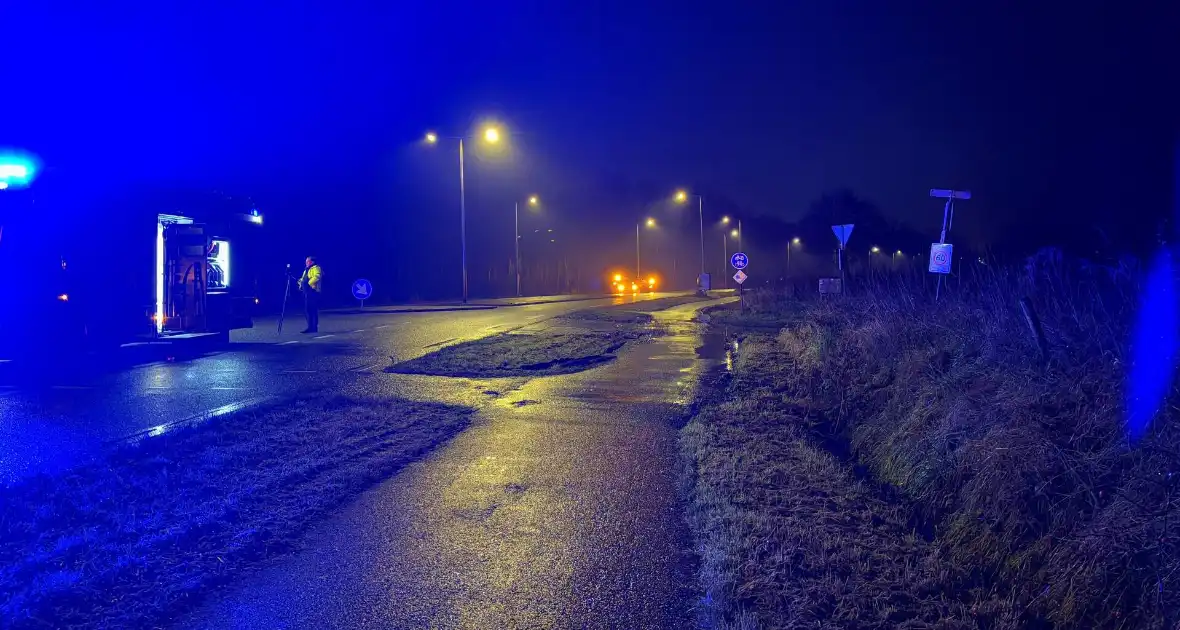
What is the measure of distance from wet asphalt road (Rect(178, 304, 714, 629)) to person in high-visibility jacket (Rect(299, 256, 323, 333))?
12.1 metres

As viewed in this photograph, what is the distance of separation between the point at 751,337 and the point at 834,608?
15299mm

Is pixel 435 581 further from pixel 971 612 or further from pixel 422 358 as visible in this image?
pixel 422 358

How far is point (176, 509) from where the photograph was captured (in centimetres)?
540

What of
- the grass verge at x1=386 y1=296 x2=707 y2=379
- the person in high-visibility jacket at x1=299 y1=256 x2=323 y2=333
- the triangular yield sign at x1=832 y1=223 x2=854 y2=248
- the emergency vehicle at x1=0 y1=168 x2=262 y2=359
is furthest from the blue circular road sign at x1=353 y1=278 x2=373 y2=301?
the triangular yield sign at x1=832 y1=223 x2=854 y2=248

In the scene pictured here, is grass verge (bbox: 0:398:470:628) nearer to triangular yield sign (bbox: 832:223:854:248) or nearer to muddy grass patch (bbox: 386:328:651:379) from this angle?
muddy grass patch (bbox: 386:328:651:379)

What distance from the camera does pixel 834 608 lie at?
13.1ft

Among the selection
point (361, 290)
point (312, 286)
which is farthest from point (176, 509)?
point (361, 290)

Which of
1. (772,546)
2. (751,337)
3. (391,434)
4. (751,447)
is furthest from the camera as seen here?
(751,337)

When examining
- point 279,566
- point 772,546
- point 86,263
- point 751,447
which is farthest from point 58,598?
point 86,263

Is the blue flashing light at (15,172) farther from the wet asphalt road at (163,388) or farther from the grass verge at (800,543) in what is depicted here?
the grass verge at (800,543)

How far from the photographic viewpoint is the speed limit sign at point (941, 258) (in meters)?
13.1

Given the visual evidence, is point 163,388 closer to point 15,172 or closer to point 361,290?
point 15,172

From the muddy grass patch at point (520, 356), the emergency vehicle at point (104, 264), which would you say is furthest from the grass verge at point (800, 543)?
the emergency vehicle at point (104, 264)

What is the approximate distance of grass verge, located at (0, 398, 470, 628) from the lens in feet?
13.4
